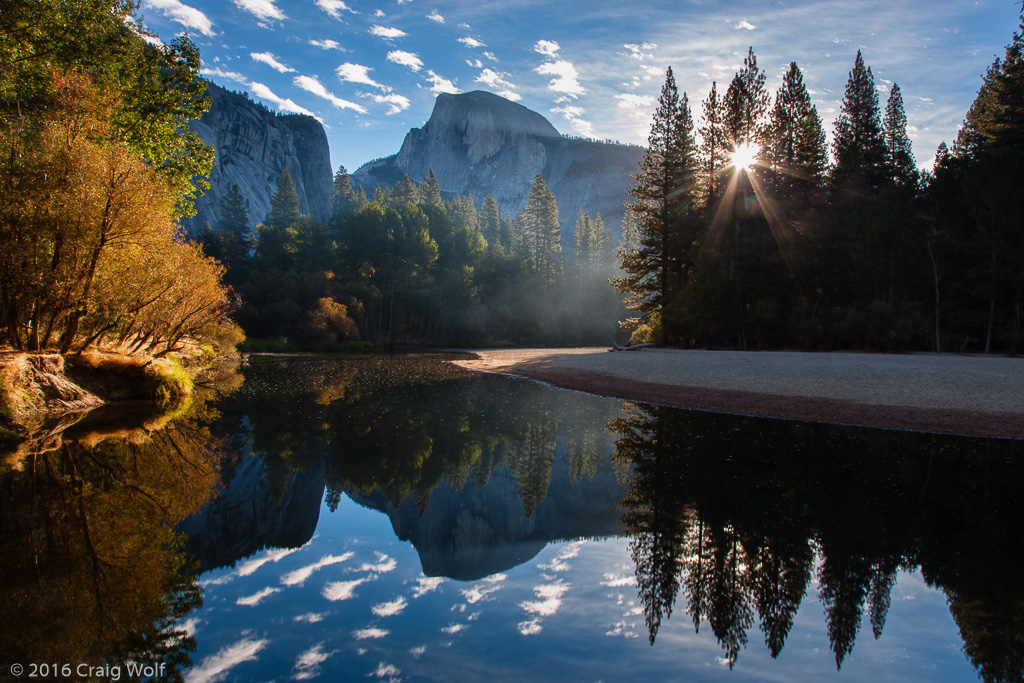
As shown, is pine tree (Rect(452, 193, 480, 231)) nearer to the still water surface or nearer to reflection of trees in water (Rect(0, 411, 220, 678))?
the still water surface

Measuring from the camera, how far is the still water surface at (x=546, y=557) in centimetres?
375

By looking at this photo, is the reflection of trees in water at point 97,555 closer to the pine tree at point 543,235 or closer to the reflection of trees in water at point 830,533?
the reflection of trees in water at point 830,533

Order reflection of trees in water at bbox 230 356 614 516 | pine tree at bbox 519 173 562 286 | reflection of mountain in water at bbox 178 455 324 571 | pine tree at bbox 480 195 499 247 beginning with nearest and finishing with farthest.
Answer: reflection of mountain in water at bbox 178 455 324 571
reflection of trees in water at bbox 230 356 614 516
pine tree at bbox 519 173 562 286
pine tree at bbox 480 195 499 247

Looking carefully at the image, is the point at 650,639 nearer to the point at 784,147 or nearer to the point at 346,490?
the point at 346,490

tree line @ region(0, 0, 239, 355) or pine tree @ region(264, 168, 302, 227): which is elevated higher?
pine tree @ region(264, 168, 302, 227)

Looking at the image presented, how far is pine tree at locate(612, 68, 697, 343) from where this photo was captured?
127 ft

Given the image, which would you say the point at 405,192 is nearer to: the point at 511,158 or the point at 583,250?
the point at 583,250

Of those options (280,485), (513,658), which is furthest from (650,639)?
(280,485)

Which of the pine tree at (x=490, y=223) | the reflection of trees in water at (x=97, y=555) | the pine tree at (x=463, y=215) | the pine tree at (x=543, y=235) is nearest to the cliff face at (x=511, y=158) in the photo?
the pine tree at (x=490, y=223)

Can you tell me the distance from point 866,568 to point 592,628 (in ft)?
9.32

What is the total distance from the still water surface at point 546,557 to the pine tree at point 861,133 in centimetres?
3960

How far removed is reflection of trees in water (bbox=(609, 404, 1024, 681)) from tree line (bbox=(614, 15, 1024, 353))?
25213mm

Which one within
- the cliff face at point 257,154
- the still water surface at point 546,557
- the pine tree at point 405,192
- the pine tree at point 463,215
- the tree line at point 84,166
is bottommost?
the still water surface at point 546,557

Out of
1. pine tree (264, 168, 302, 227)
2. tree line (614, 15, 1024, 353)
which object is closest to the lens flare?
tree line (614, 15, 1024, 353)
